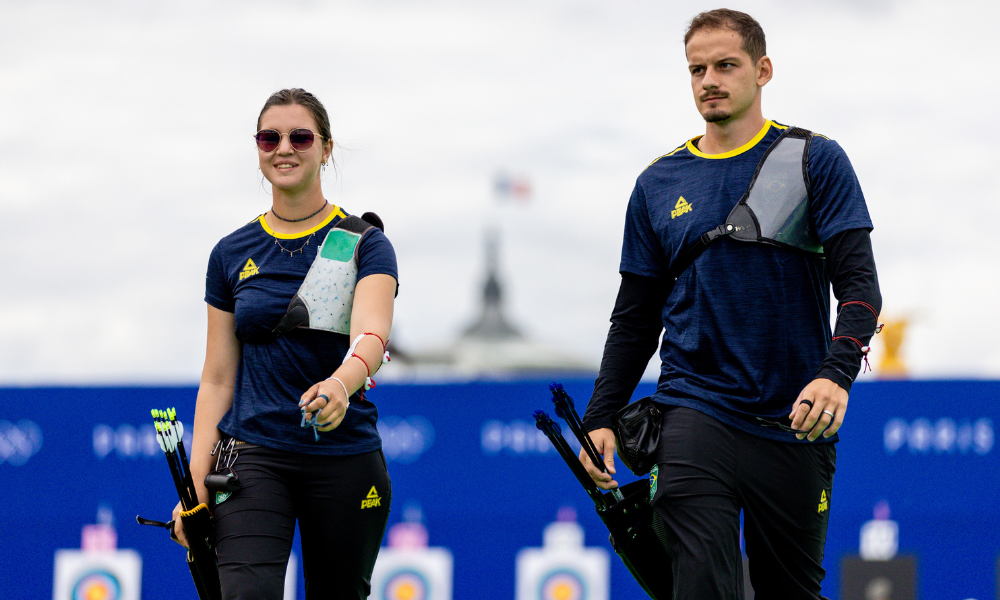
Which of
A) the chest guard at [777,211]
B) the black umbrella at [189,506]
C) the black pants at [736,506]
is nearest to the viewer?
the black pants at [736,506]

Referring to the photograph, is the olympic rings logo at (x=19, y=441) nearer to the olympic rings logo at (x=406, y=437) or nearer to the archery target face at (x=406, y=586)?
the olympic rings logo at (x=406, y=437)

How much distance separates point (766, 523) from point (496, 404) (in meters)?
3.76

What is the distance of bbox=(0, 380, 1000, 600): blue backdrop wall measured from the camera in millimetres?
6758

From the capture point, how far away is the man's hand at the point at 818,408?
2912 millimetres

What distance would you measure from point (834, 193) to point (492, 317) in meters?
53.6

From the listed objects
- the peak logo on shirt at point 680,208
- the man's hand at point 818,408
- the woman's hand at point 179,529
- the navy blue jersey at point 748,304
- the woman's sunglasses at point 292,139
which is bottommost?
the woman's hand at point 179,529

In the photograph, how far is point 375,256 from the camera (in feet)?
→ 11.4

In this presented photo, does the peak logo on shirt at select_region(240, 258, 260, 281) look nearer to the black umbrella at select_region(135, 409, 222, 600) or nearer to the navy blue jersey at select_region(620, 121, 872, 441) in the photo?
the black umbrella at select_region(135, 409, 222, 600)

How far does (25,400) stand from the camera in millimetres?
6719

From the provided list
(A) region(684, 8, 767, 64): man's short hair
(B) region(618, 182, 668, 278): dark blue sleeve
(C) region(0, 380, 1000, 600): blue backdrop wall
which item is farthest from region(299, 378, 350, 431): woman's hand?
(C) region(0, 380, 1000, 600): blue backdrop wall

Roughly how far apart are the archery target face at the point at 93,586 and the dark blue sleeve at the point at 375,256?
4.34 metres

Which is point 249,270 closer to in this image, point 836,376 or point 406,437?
point 836,376

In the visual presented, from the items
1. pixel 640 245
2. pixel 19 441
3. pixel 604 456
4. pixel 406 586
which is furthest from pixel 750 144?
pixel 19 441

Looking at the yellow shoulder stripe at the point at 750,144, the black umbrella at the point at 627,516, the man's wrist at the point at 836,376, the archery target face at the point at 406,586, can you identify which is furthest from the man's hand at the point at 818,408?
the archery target face at the point at 406,586
